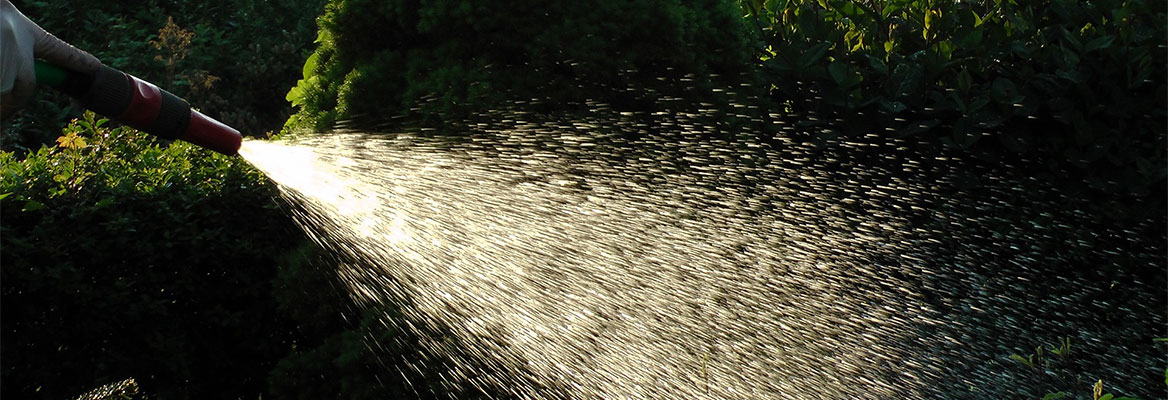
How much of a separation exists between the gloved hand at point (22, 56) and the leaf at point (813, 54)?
2.70 meters

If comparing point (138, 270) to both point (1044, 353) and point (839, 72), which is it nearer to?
point (839, 72)

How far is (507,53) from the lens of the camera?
397 cm

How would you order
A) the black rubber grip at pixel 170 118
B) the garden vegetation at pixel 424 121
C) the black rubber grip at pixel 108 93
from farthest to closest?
the garden vegetation at pixel 424 121, the black rubber grip at pixel 170 118, the black rubber grip at pixel 108 93

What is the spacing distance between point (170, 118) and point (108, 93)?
196 millimetres

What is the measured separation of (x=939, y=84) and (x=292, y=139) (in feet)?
9.05

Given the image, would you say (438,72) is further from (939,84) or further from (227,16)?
(227,16)

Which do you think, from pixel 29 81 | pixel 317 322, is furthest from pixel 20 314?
pixel 29 81

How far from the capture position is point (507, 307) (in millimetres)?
3936

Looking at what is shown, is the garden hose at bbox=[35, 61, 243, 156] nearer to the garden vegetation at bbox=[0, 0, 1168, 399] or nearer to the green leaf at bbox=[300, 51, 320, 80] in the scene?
the garden vegetation at bbox=[0, 0, 1168, 399]

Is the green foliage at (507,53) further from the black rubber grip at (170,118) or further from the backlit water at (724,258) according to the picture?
the black rubber grip at (170,118)

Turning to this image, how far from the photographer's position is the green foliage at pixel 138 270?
364 centimetres

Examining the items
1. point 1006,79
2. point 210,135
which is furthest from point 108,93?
point 1006,79

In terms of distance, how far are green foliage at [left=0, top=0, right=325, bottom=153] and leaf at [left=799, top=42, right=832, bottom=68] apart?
4.79 meters

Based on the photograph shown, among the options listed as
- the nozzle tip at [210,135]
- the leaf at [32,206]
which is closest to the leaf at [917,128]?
the nozzle tip at [210,135]
